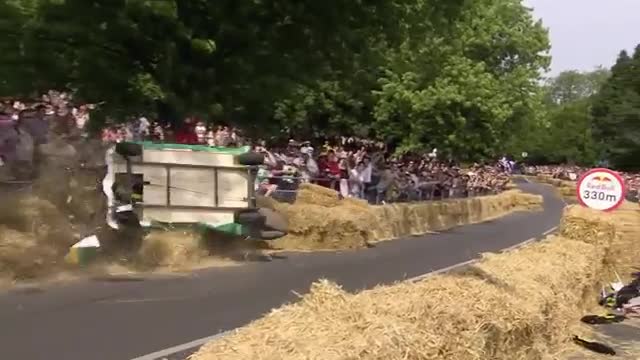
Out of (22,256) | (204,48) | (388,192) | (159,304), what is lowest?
(159,304)

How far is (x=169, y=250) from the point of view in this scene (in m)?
14.7

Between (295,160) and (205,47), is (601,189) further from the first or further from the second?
(295,160)

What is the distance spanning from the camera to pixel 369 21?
58.9 feet

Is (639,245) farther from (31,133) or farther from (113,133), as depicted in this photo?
(31,133)

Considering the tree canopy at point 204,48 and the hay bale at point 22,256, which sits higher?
the tree canopy at point 204,48

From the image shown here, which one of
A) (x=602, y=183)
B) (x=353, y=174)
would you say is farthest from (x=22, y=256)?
(x=353, y=174)

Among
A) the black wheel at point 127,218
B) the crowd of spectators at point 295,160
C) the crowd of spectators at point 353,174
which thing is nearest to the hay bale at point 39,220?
the black wheel at point 127,218

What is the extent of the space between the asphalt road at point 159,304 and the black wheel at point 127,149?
2188 millimetres

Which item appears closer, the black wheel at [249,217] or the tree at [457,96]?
the black wheel at [249,217]

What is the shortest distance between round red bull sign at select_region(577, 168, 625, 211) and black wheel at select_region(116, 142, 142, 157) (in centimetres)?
713

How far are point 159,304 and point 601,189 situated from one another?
7.79 m

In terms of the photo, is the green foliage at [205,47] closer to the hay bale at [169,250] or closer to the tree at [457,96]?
the hay bale at [169,250]

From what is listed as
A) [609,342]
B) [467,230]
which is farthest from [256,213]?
[467,230]

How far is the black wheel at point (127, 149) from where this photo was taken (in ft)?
48.3
